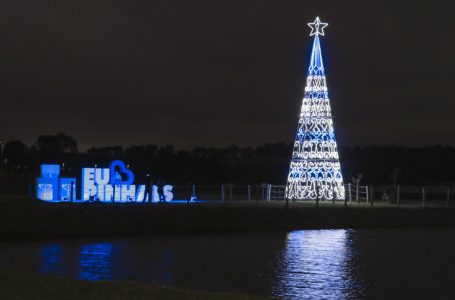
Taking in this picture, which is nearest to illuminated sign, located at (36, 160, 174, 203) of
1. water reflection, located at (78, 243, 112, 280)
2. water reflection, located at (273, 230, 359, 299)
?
water reflection, located at (273, 230, 359, 299)

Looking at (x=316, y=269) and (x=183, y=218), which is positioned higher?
(x=183, y=218)

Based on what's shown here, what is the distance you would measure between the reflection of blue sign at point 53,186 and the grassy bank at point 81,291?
26.1 metres

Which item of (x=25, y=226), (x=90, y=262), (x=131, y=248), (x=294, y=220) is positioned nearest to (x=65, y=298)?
(x=90, y=262)

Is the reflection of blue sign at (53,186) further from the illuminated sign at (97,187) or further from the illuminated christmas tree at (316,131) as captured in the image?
the illuminated christmas tree at (316,131)

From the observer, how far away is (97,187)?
150 ft

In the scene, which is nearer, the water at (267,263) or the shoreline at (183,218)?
the water at (267,263)

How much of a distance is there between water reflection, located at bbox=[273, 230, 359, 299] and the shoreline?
4807 mm

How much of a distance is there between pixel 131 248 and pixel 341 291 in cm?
1222

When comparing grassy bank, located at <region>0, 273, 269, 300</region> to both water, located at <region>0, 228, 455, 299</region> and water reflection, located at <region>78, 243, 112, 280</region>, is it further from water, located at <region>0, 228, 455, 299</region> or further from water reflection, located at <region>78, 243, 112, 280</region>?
water reflection, located at <region>78, 243, 112, 280</region>

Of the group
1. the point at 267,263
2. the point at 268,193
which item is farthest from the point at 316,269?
the point at 268,193

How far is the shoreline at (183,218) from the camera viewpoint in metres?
37.4

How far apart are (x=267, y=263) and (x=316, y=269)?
2050mm

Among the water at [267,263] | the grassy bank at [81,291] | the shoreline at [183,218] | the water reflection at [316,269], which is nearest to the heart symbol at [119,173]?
the shoreline at [183,218]

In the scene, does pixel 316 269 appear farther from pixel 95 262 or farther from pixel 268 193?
A: pixel 268 193
